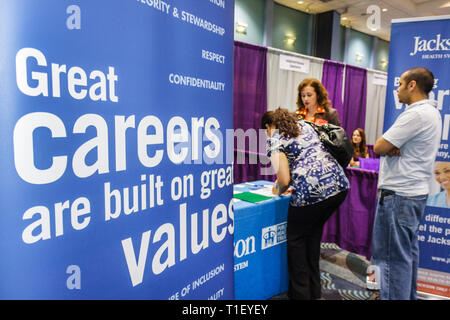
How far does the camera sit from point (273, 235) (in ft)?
6.83

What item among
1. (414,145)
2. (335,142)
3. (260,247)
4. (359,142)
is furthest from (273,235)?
(359,142)

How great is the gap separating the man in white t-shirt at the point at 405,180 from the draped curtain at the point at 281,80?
3105 millimetres

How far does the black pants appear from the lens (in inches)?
72.6

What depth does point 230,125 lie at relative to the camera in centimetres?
117

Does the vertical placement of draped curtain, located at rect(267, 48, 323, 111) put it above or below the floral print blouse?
above

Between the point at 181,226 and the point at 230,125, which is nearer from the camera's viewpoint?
the point at 181,226

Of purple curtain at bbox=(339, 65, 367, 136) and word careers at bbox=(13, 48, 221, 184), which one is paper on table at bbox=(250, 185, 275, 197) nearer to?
word careers at bbox=(13, 48, 221, 184)

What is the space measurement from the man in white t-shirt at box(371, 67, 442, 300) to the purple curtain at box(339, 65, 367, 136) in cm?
469

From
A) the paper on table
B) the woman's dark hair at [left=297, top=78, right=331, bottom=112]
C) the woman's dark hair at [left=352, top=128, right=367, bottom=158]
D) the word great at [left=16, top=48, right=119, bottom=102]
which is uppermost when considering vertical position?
the woman's dark hair at [left=297, top=78, right=331, bottom=112]

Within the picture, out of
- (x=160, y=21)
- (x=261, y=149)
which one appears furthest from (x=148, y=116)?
(x=261, y=149)

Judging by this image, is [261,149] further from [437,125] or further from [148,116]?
[148,116]

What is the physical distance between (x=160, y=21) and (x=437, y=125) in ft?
5.46

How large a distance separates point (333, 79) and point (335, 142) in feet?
14.7

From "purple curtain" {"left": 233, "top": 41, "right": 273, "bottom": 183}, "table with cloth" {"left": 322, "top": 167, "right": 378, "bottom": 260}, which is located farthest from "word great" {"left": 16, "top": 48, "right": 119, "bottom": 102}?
"purple curtain" {"left": 233, "top": 41, "right": 273, "bottom": 183}
